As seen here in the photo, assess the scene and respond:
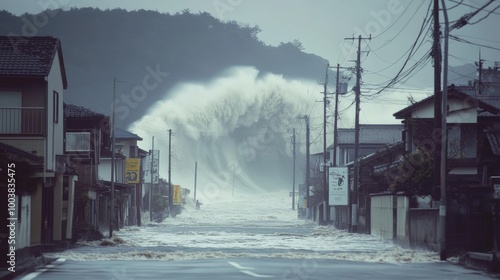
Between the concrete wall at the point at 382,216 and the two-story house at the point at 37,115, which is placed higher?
the two-story house at the point at 37,115

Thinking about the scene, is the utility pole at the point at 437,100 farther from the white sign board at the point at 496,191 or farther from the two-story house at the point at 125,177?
the two-story house at the point at 125,177

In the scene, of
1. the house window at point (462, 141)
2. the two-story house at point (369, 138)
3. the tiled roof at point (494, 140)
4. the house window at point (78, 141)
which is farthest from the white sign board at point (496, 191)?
the two-story house at point (369, 138)

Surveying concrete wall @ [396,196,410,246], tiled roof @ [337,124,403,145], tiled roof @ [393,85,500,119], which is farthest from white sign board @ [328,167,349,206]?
tiled roof @ [337,124,403,145]

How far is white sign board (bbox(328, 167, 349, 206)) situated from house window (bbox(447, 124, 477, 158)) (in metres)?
15.6

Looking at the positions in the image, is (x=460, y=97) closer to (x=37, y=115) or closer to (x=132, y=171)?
(x=37, y=115)

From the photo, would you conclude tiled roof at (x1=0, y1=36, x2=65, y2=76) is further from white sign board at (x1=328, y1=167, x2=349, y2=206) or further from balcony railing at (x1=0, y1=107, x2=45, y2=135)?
white sign board at (x1=328, y1=167, x2=349, y2=206)

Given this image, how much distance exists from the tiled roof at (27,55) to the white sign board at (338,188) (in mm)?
29419

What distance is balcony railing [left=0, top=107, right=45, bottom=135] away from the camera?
3712cm

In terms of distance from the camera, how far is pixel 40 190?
35062mm

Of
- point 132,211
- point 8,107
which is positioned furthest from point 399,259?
point 132,211

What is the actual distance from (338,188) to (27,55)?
1241 inches

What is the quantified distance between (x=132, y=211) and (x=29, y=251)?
169 feet

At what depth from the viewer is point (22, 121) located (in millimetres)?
37250

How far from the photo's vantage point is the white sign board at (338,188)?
65625 millimetres
